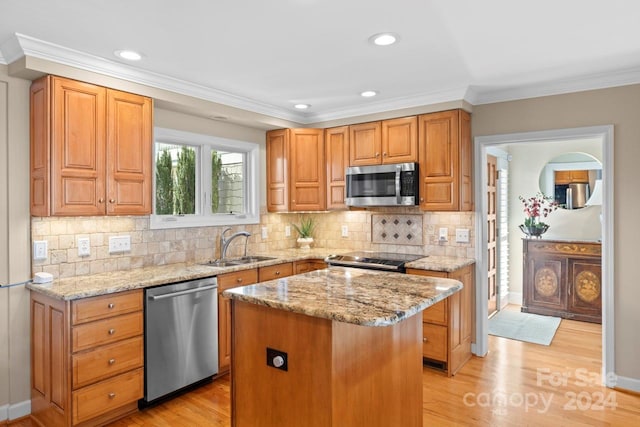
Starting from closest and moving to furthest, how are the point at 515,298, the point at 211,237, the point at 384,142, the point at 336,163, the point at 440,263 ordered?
the point at 440,263, the point at 211,237, the point at 384,142, the point at 336,163, the point at 515,298

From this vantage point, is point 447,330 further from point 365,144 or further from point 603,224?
point 365,144

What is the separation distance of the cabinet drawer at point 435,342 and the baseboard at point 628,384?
1324 mm

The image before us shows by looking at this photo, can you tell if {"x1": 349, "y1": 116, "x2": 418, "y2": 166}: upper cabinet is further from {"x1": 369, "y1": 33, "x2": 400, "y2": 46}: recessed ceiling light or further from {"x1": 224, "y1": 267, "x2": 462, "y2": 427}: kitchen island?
{"x1": 224, "y1": 267, "x2": 462, "y2": 427}: kitchen island

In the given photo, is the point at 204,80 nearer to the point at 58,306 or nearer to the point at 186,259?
the point at 186,259

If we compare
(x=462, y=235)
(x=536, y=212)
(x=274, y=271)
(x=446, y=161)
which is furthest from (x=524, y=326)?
(x=274, y=271)

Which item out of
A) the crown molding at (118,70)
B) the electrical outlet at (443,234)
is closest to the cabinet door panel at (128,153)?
the crown molding at (118,70)

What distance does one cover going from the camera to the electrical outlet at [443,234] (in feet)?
13.3

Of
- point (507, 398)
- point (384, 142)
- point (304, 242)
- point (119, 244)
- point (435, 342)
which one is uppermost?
point (384, 142)

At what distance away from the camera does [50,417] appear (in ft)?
8.46

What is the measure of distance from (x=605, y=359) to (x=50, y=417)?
4069mm

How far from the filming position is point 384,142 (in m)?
4.11

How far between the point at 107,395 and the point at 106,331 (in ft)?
1.36

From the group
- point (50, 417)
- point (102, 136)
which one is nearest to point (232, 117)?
point (102, 136)

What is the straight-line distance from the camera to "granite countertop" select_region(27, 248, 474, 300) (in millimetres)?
2512
